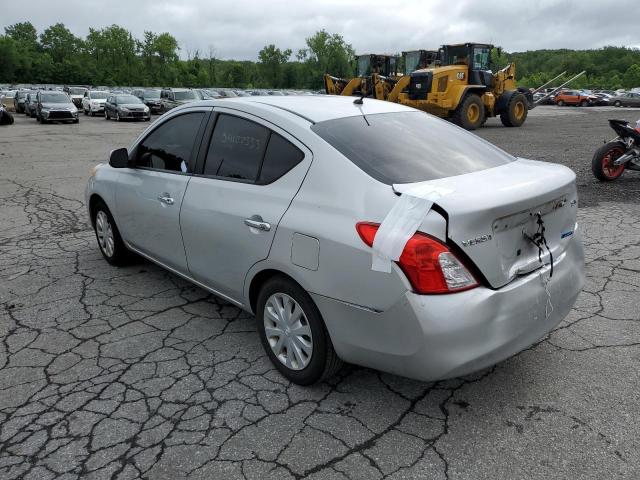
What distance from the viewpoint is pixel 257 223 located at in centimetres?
291


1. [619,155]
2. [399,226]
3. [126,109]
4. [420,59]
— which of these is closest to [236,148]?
[399,226]

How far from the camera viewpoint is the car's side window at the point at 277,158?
9.54ft

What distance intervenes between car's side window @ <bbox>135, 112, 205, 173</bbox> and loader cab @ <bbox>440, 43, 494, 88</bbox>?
56.8 ft

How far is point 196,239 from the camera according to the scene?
11.4ft

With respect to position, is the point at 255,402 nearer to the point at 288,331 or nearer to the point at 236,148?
the point at 288,331

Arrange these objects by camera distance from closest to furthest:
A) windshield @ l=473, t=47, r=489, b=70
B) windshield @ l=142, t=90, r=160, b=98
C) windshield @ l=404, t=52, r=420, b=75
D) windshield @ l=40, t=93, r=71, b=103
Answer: windshield @ l=473, t=47, r=489, b=70 → windshield @ l=404, t=52, r=420, b=75 → windshield @ l=40, t=93, r=71, b=103 → windshield @ l=142, t=90, r=160, b=98

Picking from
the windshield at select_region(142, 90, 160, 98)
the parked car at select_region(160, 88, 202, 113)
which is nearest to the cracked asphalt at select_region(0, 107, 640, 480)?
the parked car at select_region(160, 88, 202, 113)

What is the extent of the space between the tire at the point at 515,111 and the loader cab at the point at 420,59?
3.78 meters

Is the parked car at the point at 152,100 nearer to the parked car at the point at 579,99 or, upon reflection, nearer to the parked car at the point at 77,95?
the parked car at the point at 77,95

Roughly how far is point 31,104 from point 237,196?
33.4m

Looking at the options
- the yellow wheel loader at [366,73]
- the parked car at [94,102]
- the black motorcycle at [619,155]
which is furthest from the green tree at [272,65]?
the black motorcycle at [619,155]

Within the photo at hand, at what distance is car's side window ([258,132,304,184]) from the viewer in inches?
114

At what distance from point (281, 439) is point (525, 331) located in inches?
51.5

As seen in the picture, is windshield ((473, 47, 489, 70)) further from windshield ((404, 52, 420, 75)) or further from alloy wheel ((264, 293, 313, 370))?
alloy wheel ((264, 293, 313, 370))
